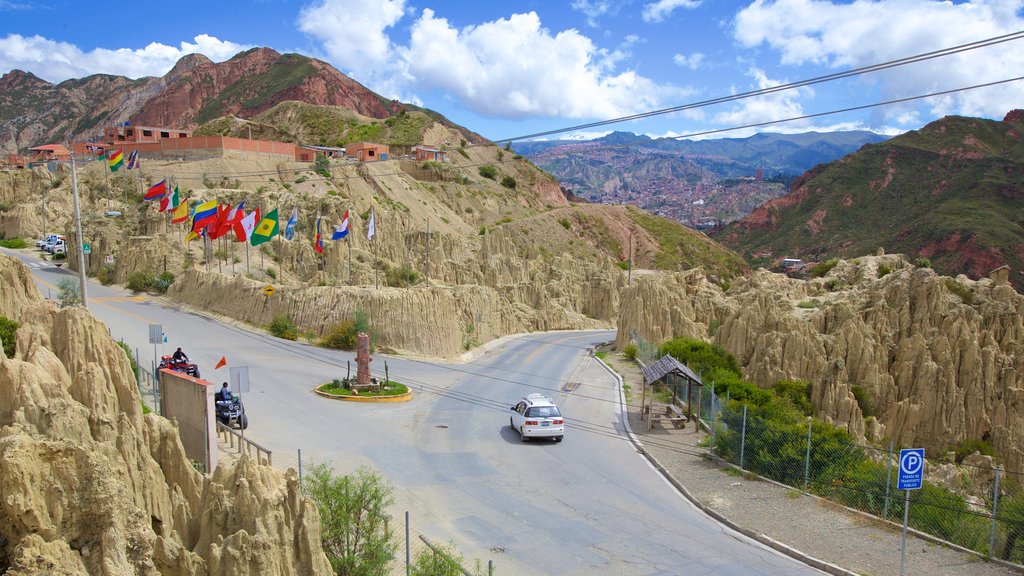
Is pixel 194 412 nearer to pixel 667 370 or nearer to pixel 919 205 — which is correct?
pixel 667 370

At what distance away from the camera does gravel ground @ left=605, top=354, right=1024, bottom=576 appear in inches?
459

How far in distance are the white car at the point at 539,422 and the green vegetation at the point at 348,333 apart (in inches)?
455

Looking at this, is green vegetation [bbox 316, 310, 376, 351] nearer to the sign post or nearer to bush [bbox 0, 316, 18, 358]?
bush [bbox 0, 316, 18, 358]

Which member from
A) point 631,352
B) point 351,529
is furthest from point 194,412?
point 631,352

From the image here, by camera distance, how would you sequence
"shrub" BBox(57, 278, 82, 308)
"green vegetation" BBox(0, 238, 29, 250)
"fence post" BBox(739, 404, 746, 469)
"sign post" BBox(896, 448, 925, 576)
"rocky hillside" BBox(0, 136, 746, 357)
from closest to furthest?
1. "sign post" BBox(896, 448, 925, 576)
2. "fence post" BBox(739, 404, 746, 469)
3. "shrub" BBox(57, 278, 82, 308)
4. "rocky hillside" BBox(0, 136, 746, 357)
5. "green vegetation" BBox(0, 238, 29, 250)

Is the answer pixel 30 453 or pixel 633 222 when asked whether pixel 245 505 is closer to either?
pixel 30 453

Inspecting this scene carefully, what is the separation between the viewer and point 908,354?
95.2 ft

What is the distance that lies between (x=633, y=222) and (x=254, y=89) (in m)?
95.3

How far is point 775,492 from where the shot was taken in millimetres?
15227

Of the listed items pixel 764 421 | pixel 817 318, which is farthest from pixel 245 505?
pixel 817 318

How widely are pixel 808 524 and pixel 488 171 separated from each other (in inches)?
3437

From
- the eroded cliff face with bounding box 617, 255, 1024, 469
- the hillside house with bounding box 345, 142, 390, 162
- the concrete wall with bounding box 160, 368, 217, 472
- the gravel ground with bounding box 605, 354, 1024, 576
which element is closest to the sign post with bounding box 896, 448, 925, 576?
the gravel ground with bounding box 605, 354, 1024, 576

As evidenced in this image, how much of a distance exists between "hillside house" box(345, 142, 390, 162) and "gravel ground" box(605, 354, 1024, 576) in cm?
6508

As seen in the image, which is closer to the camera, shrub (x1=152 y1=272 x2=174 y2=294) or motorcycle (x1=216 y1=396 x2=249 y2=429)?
motorcycle (x1=216 y1=396 x2=249 y2=429)
